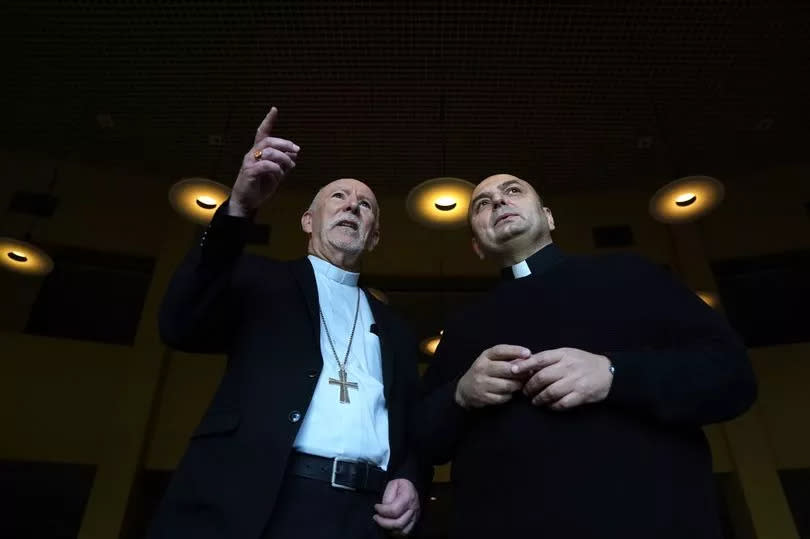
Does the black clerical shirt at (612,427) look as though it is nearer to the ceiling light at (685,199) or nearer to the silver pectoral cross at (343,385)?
the silver pectoral cross at (343,385)

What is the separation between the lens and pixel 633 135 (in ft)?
20.1

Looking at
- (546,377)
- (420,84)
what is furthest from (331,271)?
(420,84)

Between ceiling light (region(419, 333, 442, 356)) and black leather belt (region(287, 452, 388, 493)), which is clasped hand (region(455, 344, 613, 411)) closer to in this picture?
black leather belt (region(287, 452, 388, 493))

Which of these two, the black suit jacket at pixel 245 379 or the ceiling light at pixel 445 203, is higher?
the ceiling light at pixel 445 203

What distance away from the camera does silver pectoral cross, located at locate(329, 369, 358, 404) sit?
4.59 ft

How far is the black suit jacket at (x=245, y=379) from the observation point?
46.3 inches

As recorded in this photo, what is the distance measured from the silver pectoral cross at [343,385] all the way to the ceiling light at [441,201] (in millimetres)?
2887

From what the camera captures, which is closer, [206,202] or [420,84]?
[206,202]

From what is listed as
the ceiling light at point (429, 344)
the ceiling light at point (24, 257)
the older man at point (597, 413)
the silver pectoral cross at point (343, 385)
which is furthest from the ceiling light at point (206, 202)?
the older man at point (597, 413)

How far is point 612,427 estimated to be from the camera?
111cm

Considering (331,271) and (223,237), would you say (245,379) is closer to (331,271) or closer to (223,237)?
(223,237)

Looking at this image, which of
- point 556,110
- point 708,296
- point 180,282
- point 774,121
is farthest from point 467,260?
point 180,282

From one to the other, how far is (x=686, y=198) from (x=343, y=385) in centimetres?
410

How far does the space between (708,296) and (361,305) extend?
5.19 m
